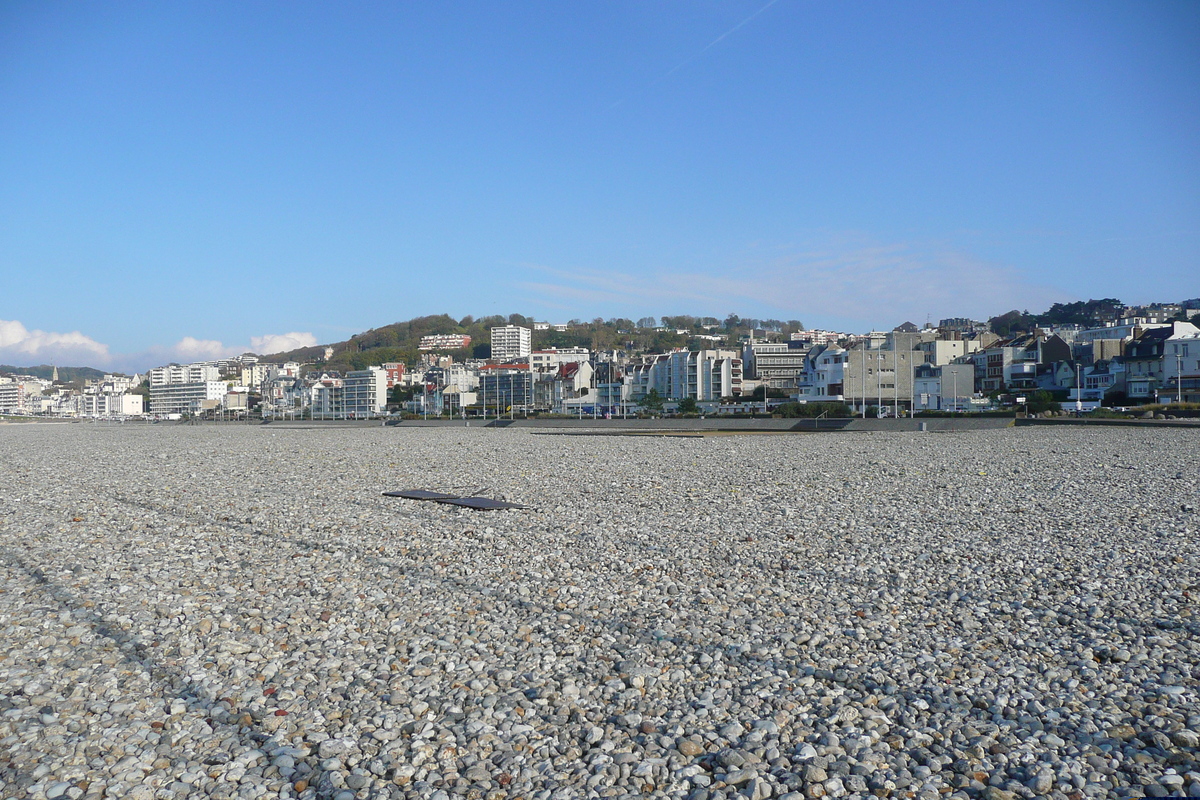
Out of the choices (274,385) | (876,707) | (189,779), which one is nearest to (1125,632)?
(876,707)

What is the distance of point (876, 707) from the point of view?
4.34m

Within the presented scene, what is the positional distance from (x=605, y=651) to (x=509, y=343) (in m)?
183

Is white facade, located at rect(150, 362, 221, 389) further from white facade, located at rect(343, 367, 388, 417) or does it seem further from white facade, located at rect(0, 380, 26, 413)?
white facade, located at rect(343, 367, 388, 417)

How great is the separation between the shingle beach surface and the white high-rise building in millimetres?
175387

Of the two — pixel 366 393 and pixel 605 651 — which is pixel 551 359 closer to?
pixel 366 393

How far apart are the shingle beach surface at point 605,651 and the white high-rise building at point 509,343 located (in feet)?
575

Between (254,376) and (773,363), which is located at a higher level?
(254,376)

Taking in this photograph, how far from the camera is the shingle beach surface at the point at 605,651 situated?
3.71 meters

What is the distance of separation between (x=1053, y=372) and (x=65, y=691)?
305 feet

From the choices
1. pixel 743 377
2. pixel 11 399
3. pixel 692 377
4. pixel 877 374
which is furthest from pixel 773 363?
pixel 11 399

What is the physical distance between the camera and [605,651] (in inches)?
209

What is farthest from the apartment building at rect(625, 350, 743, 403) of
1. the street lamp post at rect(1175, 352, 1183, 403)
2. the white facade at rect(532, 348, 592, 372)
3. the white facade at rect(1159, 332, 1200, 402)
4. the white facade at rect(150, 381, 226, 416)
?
the white facade at rect(150, 381, 226, 416)

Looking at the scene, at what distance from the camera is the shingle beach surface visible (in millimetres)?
3713

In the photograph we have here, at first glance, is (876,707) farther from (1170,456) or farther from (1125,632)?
(1170,456)
